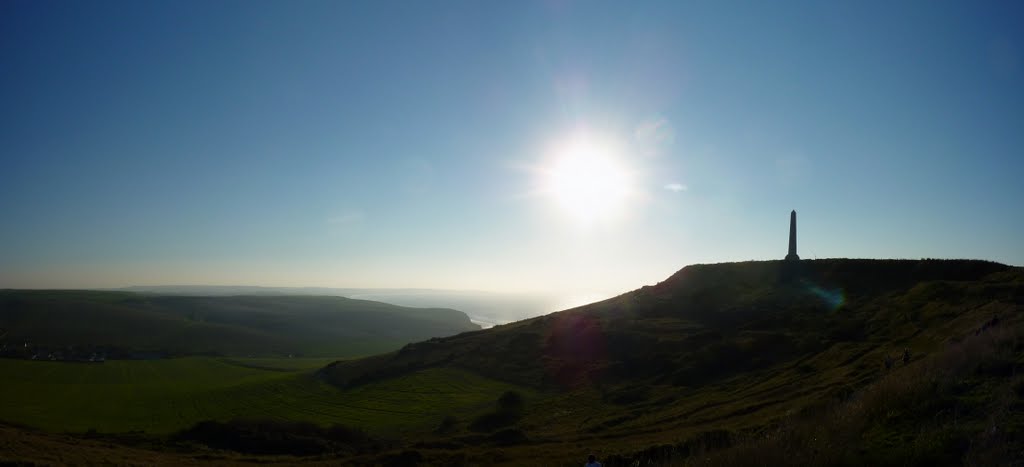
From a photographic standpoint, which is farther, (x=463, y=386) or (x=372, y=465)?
(x=463, y=386)

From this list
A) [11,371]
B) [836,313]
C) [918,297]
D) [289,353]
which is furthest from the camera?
[289,353]

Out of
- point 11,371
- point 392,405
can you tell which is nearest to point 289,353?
point 11,371

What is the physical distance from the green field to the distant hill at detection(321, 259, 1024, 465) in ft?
15.9

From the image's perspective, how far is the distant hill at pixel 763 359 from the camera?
35.3ft

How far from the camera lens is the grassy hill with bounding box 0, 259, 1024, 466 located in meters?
10.3

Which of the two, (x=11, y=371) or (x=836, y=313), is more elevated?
(x=836, y=313)

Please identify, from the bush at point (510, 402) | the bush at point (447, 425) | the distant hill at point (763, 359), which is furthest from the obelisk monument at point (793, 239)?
the bush at point (447, 425)

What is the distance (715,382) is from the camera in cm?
4081

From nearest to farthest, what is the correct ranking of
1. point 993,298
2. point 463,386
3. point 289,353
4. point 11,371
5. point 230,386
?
point 993,298 < point 463,386 < point 230,386 < point 11,371 < point 289,353

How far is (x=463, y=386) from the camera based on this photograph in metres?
54.4

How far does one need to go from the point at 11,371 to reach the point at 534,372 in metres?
92.0

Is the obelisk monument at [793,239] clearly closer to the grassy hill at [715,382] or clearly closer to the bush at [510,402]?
the grassy hill at [715,382]

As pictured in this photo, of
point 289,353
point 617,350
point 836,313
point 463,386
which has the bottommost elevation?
point 289,353

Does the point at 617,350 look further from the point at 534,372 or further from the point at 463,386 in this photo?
the point at 463,386
